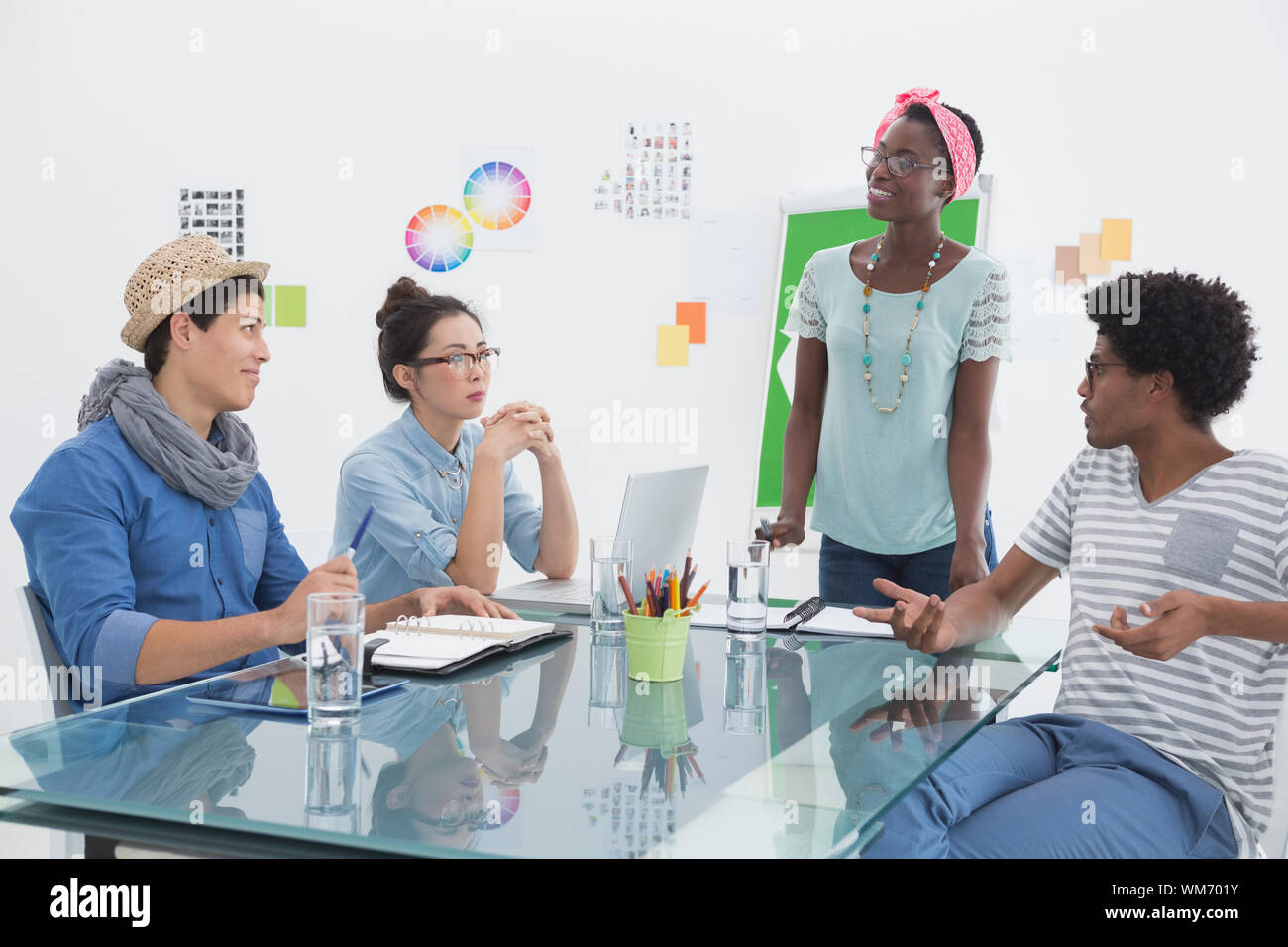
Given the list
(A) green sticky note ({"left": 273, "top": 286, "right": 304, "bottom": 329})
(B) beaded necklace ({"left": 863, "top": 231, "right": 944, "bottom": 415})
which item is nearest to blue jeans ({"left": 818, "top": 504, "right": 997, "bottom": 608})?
(B) beaded necklace ({"left": 863, "top": 231, "right": 944, "bottom": 415})

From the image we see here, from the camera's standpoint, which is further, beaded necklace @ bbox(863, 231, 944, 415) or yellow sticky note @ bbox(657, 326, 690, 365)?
yellow sticky note @ bbox(657, 326, 690, 365)

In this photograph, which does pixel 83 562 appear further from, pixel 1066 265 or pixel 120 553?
pixel 1066 265

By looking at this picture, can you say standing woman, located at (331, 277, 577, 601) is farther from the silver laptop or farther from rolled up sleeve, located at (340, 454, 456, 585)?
the silver laptop

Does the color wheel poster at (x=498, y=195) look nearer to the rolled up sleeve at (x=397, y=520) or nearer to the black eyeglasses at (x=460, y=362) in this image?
the black eyeglasses at (x=460, y=362)

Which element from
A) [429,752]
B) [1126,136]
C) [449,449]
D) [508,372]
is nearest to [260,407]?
[508,372]

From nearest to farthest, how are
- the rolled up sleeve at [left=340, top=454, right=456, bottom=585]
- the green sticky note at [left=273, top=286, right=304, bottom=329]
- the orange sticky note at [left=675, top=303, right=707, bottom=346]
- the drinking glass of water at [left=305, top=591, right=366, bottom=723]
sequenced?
the drinking glass of water at [left=305, top=591, right=366, bottom=723] → the rolled up sleeve at [left=340, top=454, right=456, bottom=585] → the orange sticky note at [left=675, top=303, right=707, bottom=346] → the green sticky note at [left=273, top=286, right=304, bottom=329]

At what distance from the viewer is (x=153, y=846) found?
3.13ft

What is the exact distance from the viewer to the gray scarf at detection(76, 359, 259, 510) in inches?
65.0

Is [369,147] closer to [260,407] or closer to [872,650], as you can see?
[260,407]

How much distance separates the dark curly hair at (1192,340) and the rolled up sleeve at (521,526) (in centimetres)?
117

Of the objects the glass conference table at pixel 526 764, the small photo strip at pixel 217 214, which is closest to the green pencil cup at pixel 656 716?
the glass conference table at pixel 526 764

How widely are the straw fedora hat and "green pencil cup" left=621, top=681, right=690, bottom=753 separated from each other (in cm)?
90

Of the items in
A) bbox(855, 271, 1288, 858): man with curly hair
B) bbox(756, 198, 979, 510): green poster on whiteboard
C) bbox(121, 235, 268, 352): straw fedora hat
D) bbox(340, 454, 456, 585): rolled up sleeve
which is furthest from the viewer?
bbox(756, 198, 979, 510): green poster on whiteboard

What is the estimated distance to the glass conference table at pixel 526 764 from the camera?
92cm
